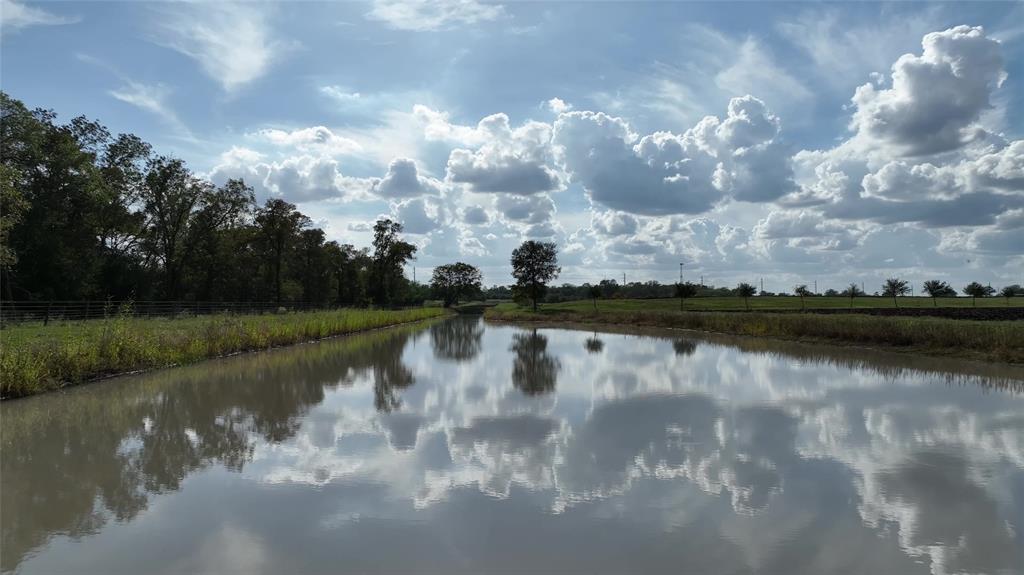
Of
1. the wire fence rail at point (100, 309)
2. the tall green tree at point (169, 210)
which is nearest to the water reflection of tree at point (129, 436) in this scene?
the wire fence rail at point (100, 309)

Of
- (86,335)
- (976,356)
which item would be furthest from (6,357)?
(976,356)

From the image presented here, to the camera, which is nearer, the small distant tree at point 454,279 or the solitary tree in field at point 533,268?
the solitary tree in field at point 533,268

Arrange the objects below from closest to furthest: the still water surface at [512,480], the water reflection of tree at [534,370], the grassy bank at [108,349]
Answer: the still water surface at [512,480] → the grassy bank at [108,349] → the water reflection of tree at [534,370]

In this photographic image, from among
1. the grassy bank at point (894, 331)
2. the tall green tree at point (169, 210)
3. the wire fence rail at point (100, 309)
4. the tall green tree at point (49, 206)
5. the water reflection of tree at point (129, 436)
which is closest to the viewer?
Result: the water reflection of tree at point (129, 436)

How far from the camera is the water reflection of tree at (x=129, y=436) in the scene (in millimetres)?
5855

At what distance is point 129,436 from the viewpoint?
8.99 meters

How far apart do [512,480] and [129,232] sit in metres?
45.6

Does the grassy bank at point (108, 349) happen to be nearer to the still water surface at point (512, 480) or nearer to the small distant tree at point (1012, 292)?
the still water surface at point (512, 480)

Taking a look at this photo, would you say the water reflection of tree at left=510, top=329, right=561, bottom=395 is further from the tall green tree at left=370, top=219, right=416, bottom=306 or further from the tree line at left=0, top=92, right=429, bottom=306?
the tall green tree at left=370, top=219, right=416, bottom=306

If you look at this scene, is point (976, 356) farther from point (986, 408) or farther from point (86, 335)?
point (86, 335)

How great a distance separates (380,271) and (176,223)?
104 feet

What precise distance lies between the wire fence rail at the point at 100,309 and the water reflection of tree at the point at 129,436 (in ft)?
17.5

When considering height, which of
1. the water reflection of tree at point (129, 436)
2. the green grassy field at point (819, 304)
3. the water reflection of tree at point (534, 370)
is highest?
the green grassy field at point (819, 304)

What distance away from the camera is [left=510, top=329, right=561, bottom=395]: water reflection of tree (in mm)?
14914
